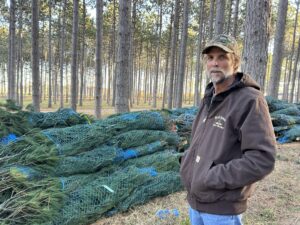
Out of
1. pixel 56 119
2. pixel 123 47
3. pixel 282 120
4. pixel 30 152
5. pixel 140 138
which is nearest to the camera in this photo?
pixel 30 152

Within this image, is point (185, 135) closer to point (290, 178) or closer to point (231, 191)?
point (290, 178)

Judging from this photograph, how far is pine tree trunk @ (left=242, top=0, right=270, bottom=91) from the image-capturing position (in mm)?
4887

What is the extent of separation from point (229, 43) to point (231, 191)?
0.85 m

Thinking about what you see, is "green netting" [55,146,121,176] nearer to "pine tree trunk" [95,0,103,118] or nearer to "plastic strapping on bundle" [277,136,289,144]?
"plastic strapping on bundle" [277,136,289,144]

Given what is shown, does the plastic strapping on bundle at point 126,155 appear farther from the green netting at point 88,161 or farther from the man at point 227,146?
the man at point 227,146

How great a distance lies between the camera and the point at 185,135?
5.58 metres

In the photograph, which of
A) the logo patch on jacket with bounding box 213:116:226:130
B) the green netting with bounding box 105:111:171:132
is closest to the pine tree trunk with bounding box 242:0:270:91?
the green netting with bounding box 105:111:171:132

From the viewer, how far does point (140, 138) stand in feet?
14.7

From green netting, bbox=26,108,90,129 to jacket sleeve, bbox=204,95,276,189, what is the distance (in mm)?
3382

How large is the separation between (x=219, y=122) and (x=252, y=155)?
270 millimetres

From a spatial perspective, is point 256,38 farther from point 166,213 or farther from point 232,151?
point 232,151

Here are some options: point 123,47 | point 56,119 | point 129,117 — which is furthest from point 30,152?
point 123,47

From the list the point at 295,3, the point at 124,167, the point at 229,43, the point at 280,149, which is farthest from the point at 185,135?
the point at 295,3

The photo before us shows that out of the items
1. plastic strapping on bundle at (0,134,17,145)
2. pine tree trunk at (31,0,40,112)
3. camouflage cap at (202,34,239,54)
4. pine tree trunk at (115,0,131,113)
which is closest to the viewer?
camouflage cap at (202,34,239,54)
